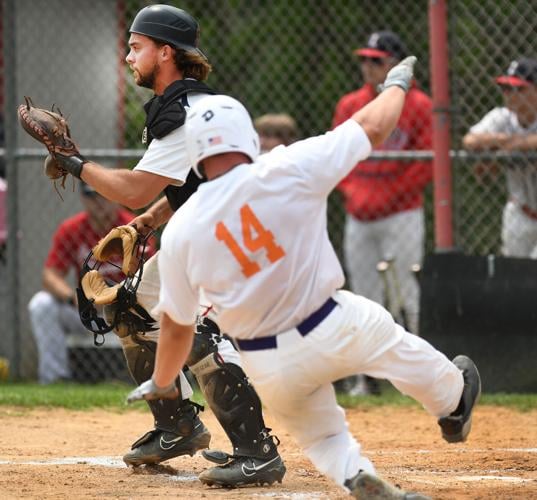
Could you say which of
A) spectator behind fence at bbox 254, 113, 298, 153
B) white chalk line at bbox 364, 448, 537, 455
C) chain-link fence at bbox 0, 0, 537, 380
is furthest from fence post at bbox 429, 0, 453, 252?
white chalk line at bbox 364, 448, 537, 455

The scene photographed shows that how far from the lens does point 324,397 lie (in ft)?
13.2

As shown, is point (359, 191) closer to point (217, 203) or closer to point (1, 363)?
point (1, 363)

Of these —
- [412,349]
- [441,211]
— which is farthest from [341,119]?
[412,349]

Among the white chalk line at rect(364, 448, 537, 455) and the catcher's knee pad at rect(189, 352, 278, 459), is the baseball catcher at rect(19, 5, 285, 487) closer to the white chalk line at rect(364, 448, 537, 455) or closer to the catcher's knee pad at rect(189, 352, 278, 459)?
the catcher's knee pad at rect(189, 352, 278, 459)

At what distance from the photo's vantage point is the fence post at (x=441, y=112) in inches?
305

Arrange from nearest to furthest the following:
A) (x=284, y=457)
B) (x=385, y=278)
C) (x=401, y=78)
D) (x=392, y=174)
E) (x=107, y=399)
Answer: (x=401, y=78) → (x=284, y=457) → (x=107, y=399) → (x=385, y=278) → (x=392, y=174)

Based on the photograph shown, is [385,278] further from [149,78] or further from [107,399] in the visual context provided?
[149,78]

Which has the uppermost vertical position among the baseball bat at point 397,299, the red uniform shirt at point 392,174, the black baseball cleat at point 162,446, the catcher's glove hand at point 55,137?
the catcher's glove hand at point 55,137

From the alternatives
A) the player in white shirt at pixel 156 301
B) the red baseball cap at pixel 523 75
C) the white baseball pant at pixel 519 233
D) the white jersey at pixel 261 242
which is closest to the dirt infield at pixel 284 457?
the player in white shirt at pixel 156 301

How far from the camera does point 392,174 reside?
8.42 metres

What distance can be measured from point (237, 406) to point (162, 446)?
1.47ft

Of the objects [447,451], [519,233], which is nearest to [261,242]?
[447,451]

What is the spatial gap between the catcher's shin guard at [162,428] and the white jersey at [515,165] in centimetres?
343

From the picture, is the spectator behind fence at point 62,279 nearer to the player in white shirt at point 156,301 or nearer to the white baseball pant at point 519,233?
the white baseball pant at point 519,233
